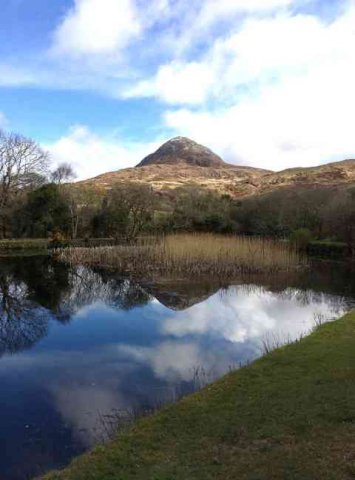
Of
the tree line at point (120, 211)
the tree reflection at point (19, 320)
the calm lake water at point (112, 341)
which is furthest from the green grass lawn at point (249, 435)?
the tree line at point (120, 211)

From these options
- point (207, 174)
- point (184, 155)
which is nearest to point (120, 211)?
point (207, 174)

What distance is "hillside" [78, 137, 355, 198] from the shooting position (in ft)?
248

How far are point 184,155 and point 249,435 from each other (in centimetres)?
13801

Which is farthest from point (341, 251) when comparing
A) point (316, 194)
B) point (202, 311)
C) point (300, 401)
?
point (300, 401)

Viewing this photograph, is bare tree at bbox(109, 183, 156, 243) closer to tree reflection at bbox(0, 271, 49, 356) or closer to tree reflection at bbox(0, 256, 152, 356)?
tree reflection at bbox(0, 256, 152, 356)

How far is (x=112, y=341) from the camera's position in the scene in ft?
32.1

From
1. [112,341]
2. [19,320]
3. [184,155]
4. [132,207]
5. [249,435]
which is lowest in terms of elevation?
[112,341]

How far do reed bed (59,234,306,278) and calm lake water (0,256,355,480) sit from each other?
123 cm

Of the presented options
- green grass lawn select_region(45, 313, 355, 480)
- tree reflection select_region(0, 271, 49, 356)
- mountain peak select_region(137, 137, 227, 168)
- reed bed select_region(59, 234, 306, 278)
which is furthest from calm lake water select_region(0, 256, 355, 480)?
mountain peak select_region(137, 137, 227, 168)

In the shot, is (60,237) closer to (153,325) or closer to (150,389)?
(153,325)

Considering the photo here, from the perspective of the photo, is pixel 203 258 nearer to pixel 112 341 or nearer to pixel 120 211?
pixel 112 341

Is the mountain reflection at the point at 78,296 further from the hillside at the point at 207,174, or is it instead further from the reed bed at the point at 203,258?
the hillside at the point at 207,174

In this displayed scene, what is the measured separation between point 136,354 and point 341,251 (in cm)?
2115

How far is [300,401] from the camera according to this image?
4914 mm
